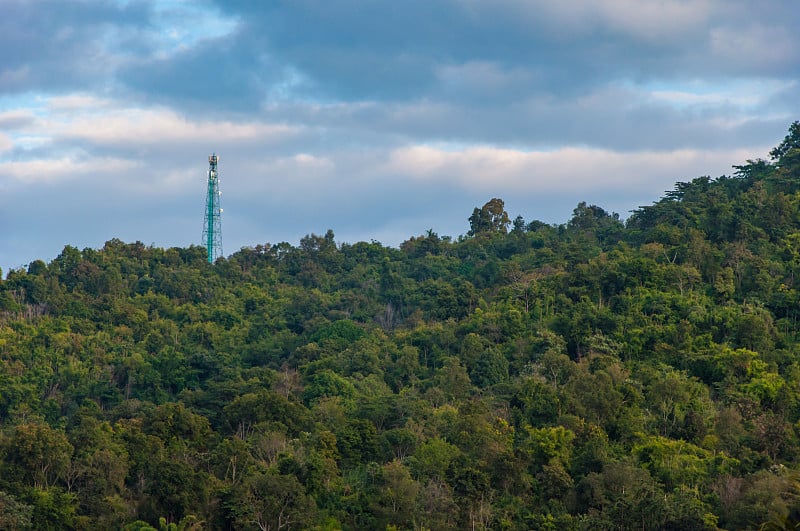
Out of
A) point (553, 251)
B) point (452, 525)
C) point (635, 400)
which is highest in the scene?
point (553, 251)

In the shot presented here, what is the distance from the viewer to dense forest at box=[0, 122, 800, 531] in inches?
1421

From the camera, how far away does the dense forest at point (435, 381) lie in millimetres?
36094

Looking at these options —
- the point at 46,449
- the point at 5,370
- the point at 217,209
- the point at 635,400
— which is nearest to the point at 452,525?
the point at 635,400

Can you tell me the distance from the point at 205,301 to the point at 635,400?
33223mm

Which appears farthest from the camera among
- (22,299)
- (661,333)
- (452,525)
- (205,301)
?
(205,301)

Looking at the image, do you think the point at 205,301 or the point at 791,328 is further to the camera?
the point at 205,301

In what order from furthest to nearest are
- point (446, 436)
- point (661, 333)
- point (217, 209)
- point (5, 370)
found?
point (217, 209)
point (5, 370)
point (661, 333)
point (446, 436)

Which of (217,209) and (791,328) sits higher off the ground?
(217,209)

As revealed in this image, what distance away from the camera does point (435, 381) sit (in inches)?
1906

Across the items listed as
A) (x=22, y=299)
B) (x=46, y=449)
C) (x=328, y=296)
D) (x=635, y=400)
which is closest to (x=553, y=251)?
(x=328, y=296)

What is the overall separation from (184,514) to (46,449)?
5.51 meters

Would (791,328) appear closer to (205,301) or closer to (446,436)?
(446,436)

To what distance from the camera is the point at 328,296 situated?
66.1 meters

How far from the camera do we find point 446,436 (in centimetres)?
4094
